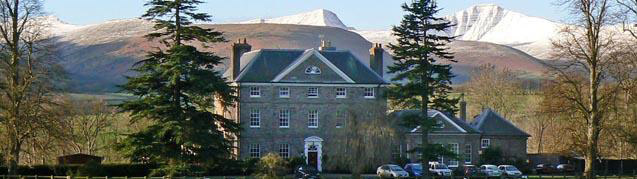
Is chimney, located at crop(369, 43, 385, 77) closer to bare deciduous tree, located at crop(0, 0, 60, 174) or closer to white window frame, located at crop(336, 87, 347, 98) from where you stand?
white window frame, located at crop(336, 87, 347, 98)

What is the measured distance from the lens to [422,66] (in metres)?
57.3

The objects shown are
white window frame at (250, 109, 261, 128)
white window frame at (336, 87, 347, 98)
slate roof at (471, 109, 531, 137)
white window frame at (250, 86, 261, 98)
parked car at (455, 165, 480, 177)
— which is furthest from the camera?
slate roof at (471, 109, 531, 137)

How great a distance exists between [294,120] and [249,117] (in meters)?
3.18

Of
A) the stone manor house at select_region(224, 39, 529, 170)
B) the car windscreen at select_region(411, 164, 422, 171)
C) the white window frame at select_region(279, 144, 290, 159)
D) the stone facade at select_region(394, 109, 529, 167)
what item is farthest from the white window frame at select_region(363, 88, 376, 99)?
the car windscreen at select_region(411, 164, 422, 171)

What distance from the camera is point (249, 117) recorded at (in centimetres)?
7381

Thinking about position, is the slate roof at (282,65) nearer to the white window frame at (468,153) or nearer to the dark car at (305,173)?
the white window frame at (468,153)

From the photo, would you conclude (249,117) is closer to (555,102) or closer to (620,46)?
(555,102)

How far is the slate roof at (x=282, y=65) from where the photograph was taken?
73625mm

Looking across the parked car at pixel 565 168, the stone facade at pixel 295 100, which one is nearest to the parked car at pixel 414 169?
the stone facade at pixel 295 100

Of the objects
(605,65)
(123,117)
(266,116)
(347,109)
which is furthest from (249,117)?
(123,117)

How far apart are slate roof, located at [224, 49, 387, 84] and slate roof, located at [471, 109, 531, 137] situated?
387 inches

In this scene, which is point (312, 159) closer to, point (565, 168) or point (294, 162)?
point (294, 162)

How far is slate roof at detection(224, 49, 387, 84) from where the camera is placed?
242 ft

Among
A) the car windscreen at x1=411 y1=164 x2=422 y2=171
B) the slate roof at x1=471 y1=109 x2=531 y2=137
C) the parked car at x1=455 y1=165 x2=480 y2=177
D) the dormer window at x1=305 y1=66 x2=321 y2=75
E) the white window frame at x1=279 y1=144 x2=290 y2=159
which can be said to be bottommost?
the parked car at x1=455 y1=165 x2=480 y2=177
